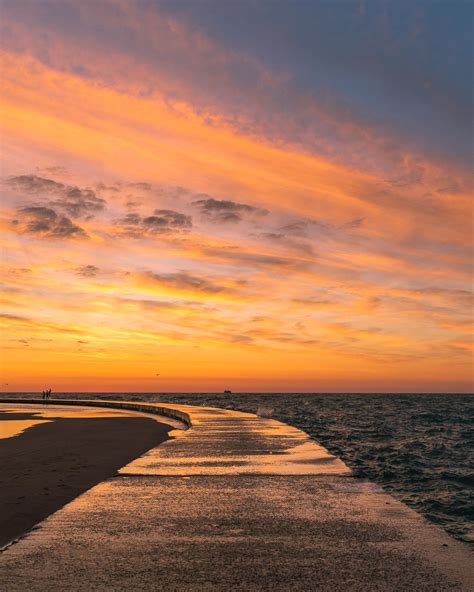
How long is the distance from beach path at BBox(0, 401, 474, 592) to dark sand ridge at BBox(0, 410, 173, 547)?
974 mm

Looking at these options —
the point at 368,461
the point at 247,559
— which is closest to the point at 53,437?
the point at 368,461

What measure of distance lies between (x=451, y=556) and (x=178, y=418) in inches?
1096

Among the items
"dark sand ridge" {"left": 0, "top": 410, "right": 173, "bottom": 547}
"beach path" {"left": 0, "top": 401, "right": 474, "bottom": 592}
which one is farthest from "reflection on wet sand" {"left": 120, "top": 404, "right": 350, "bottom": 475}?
"dark sand ridge" {"left": 0, "top": 410, "right": 173, "bottom": 547}

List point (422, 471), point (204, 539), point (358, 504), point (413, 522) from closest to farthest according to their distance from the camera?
point (204, 539) → point (413, 522) → point (358, 504) → point (422, 471)

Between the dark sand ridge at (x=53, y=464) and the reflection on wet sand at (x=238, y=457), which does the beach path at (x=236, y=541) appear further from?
the dark sand ridge at (x=53, y=464)

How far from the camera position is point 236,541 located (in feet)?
19.7

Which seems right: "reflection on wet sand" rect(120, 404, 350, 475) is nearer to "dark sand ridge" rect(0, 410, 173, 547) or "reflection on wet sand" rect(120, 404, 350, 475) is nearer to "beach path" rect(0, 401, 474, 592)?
"beach path" rect(0, 401, 474, 592)

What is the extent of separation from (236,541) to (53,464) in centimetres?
881

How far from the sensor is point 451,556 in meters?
5.48

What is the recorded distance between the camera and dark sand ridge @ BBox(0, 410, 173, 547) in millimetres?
8727

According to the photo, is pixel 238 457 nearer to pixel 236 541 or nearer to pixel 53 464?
pixel 53 464

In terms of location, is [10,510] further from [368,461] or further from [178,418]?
[178,418]

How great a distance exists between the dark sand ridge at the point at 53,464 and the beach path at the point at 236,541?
0.97 m

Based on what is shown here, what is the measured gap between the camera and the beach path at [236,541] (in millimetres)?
4855
